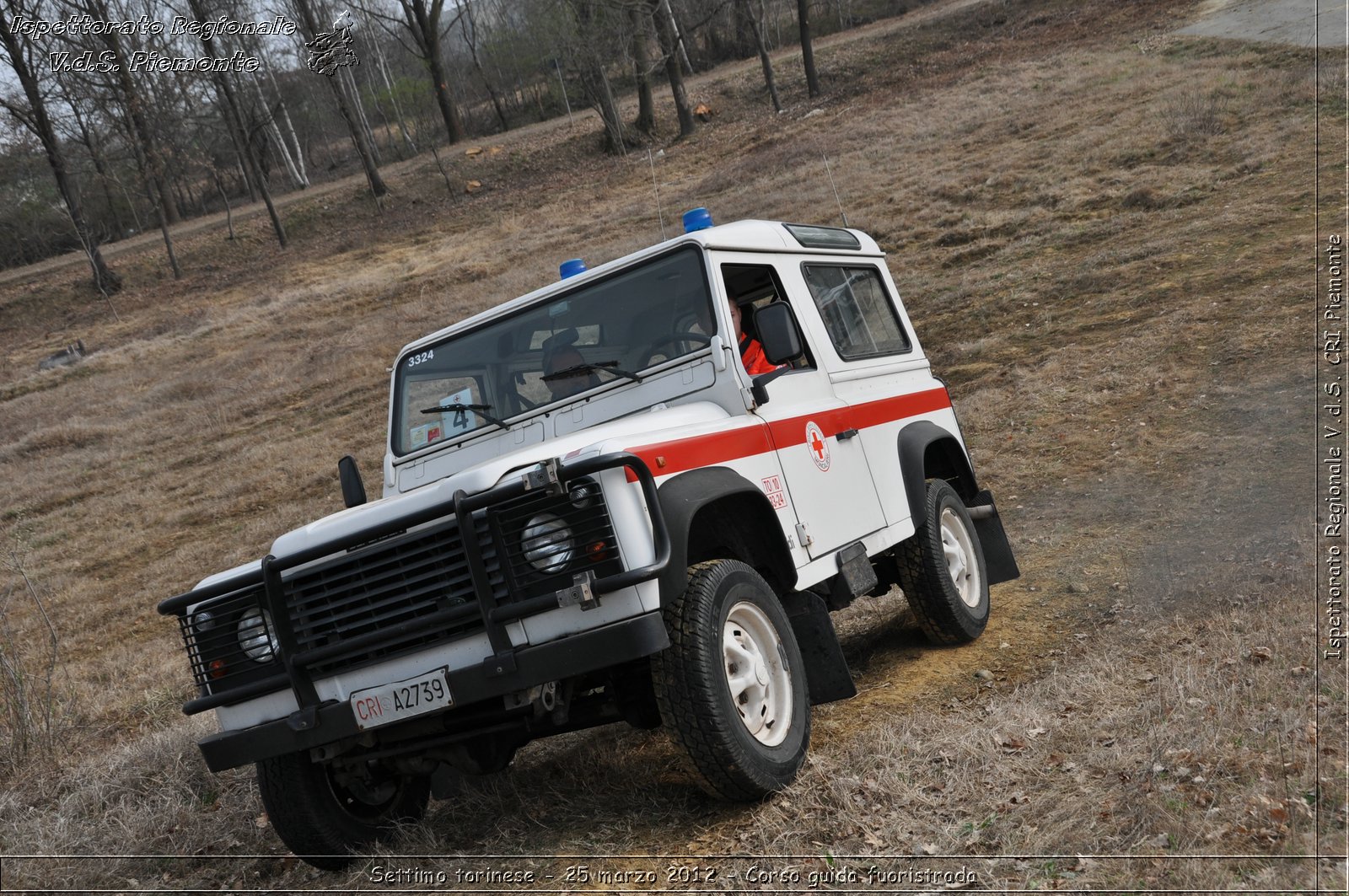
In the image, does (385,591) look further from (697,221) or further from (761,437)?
(697,221)

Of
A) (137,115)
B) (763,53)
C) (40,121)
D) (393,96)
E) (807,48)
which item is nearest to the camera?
(40,121)

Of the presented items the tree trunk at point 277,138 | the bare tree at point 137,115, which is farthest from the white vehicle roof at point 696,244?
the tree trunk at point 277,138

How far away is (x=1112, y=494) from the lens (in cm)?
905

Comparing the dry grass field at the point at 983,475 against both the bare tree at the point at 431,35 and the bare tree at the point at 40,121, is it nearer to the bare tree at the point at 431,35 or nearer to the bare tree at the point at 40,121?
the bare tree at the point at 40,121

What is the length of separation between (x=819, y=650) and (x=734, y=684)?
2.56 feet

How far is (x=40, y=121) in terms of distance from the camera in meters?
35.2

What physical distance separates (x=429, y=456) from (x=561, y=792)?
5.55 feet

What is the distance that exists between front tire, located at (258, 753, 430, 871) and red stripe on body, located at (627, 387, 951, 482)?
1814mm

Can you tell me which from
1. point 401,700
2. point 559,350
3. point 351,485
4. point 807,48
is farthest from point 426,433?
point 807,48

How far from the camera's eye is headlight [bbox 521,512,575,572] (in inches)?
145

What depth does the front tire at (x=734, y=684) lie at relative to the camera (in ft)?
12.3

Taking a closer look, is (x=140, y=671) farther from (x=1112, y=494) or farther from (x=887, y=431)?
(x=1112, y=494)

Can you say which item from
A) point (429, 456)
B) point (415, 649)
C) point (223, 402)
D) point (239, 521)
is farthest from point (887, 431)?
point (223, 402)

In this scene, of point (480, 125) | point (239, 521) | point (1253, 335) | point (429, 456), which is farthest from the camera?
point (480, 125)
